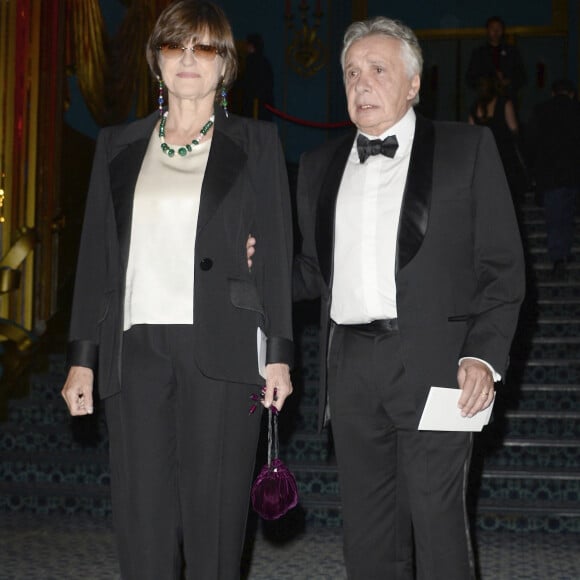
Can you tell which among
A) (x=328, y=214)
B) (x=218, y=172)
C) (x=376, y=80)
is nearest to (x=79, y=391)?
(x=218, y=172)

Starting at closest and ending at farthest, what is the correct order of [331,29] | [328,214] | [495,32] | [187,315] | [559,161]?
[187,315] → [328,214] → [559,161] → [495,32] → [331,29]

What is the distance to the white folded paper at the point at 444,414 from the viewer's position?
257 cm

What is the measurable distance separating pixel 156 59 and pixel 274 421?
0.99m

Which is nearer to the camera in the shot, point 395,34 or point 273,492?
point 273,492

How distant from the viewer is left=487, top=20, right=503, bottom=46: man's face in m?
10.3

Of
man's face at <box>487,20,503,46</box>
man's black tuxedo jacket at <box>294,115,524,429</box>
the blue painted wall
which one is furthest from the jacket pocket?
the blue painted wall

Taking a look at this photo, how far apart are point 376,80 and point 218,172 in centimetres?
52

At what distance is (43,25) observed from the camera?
799cm

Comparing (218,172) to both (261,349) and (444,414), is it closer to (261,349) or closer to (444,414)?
(261,349)

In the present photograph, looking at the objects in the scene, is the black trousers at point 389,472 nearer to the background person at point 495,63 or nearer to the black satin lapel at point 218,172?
the black satin lapel at point 218,172

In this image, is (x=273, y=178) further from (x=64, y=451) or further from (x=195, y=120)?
(x=64, y=451)

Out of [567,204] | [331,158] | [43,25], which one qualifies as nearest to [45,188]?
[43,25]

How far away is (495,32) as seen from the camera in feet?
34.0

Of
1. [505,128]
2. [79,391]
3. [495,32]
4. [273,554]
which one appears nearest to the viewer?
[79,391]
